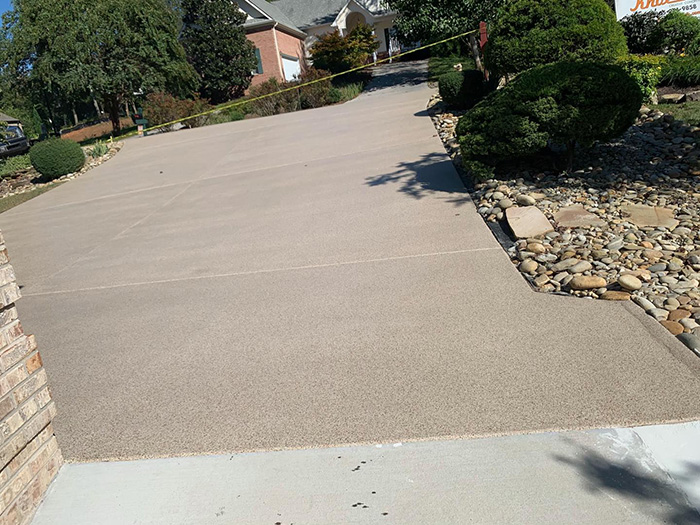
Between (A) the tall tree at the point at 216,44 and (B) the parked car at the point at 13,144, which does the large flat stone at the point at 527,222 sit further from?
(A) the tall tree at the point at 216,44

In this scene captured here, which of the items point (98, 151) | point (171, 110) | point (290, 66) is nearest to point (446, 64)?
point (290, 66)

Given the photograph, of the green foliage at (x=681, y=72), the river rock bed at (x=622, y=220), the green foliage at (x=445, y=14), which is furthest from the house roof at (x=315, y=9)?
the river rock bed at (x=622, y=220)

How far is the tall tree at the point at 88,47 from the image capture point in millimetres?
22266

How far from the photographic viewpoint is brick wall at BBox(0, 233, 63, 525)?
2738 millimetres

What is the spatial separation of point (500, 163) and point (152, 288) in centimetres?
539

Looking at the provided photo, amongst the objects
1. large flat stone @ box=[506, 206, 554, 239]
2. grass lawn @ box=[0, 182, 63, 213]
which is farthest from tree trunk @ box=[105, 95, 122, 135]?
large flat stone @ box=[506, 206, 554, 239]

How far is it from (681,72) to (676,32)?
2742mm

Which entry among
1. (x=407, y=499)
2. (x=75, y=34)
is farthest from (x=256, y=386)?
(x=75, y=34)

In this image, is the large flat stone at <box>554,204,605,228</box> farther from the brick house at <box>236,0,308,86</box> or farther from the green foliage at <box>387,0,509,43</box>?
the brick house at <box>236,0,308,86</box>

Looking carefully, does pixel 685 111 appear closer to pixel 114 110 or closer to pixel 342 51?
pixel 114 110

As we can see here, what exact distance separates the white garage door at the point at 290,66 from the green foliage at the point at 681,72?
79.8 feet

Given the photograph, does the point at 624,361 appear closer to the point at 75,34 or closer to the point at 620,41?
the point at 620,41

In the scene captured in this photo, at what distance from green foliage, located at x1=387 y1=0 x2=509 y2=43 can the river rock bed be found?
1024cm

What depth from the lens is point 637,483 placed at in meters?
2.72
